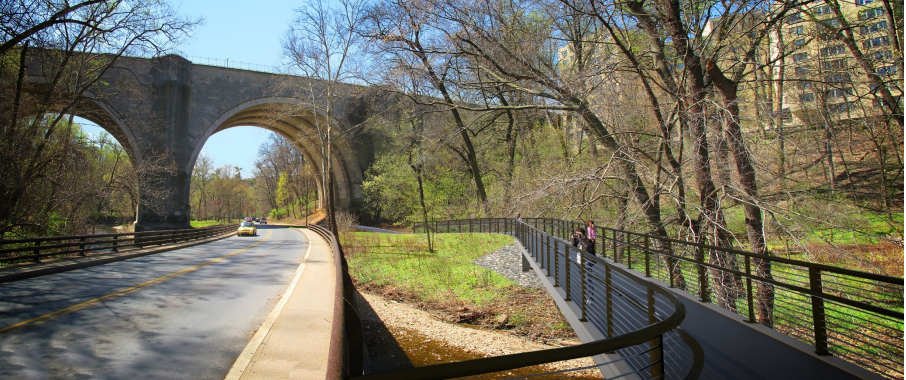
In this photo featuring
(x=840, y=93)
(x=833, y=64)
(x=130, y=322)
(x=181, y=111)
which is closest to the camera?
(x=130, y=322)

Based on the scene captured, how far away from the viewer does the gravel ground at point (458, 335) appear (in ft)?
38.6

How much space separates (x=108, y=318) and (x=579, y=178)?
9605mm

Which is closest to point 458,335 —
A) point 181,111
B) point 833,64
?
point 833,64

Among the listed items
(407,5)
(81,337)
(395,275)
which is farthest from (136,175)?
(81,337)

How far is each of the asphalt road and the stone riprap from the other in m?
8.86

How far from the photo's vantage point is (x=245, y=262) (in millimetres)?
16500

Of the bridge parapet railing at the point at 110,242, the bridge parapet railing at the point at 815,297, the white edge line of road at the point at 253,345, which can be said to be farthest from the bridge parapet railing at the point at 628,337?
the bridge parapet railing at the point at 110,242

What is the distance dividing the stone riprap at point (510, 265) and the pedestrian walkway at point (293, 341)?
8.86 meters

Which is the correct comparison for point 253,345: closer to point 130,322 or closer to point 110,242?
point 130,322

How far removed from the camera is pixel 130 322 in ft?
23.5

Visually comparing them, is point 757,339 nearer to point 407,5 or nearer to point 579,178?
point 579,178

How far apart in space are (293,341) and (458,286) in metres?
11.6

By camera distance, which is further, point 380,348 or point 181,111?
point 181,111

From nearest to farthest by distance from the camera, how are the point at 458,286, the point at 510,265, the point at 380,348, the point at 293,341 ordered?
the point at 293,341
the point at 380,348
the point at 458,286
the point at 510,265
